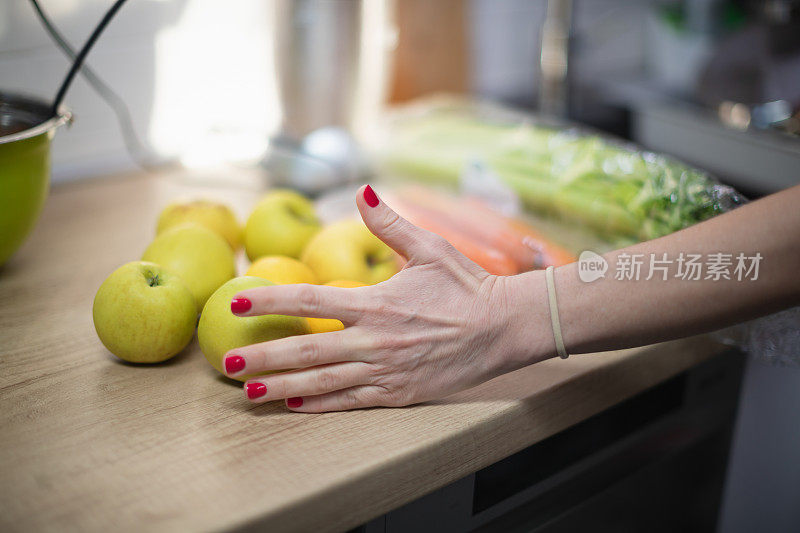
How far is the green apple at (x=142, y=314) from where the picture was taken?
2.00 ft

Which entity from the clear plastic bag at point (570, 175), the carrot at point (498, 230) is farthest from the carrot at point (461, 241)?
the clear plastic bag at point (570, 175)

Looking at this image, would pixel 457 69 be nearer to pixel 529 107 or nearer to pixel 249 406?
pixel 529 107

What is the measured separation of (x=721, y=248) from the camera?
59 cm

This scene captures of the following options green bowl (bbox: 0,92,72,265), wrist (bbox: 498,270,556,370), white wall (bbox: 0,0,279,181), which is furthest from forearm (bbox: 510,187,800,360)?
white wall (bbox: 0,0,279,181)

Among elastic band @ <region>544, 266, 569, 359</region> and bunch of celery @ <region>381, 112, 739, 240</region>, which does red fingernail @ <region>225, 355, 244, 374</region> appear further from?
bunch of celery @ <region>381, 112, 739, 240</region>

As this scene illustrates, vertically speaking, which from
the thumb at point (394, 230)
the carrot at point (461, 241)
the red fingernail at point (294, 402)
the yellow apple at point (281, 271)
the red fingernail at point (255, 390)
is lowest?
the red fingernail at point (294, 402)

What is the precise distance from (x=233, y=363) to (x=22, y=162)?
0.36 m

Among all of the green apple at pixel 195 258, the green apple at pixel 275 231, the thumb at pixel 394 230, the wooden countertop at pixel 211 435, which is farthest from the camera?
the green apple at pixel 275 231

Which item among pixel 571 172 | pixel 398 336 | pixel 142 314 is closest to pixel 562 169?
pixel 571 172

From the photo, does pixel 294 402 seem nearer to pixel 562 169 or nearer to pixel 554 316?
pixel 554 316

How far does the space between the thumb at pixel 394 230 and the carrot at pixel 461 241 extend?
6.2 inches

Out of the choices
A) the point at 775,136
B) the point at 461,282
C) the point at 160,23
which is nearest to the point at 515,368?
the point at 461,282

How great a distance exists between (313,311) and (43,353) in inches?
11.7

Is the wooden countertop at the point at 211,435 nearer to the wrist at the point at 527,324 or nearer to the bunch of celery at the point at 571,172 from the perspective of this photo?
the wrist at the point at 527,324
